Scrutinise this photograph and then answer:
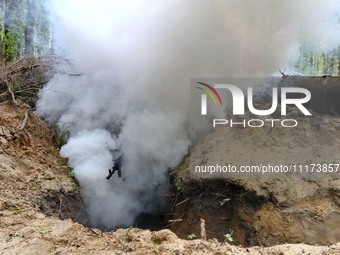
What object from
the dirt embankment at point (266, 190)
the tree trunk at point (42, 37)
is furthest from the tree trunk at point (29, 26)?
the dirt embankment at point (266, 190)

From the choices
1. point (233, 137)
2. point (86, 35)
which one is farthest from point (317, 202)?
point (86, 35)

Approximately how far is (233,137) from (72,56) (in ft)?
16.4

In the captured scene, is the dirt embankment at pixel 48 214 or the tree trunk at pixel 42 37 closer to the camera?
the dirt embankment at pixel 48 214

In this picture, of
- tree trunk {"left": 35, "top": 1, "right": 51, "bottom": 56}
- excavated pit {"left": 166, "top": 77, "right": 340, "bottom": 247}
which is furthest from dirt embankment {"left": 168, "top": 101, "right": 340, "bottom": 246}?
tree trunk {"left": 35, "top": 1, "right": 51, "bottom": 56}

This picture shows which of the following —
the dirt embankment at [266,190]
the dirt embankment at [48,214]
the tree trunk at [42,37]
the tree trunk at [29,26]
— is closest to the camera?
the dirt embankment at [48,214]

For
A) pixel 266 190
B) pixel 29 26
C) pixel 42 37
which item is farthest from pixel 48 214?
pixel 42 37

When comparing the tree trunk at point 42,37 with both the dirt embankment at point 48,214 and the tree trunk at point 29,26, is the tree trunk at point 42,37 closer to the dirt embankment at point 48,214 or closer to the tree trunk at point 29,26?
A: the tree trunk at point 29,26

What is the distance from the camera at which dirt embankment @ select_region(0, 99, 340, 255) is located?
2.23 m

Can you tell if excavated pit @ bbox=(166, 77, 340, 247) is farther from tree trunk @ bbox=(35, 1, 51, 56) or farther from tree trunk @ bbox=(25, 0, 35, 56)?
tree trunk @ bbox=(35, 1, 51, 56)

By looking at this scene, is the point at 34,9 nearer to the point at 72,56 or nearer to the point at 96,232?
the point at 72,56

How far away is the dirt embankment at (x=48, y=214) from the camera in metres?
2.23

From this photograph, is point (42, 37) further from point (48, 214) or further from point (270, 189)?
point (270, 189)

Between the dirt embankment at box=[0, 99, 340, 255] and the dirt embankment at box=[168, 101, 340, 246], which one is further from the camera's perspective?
the dirt embankment at box=[168, 101, 340, 246]

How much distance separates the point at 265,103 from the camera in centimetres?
516
